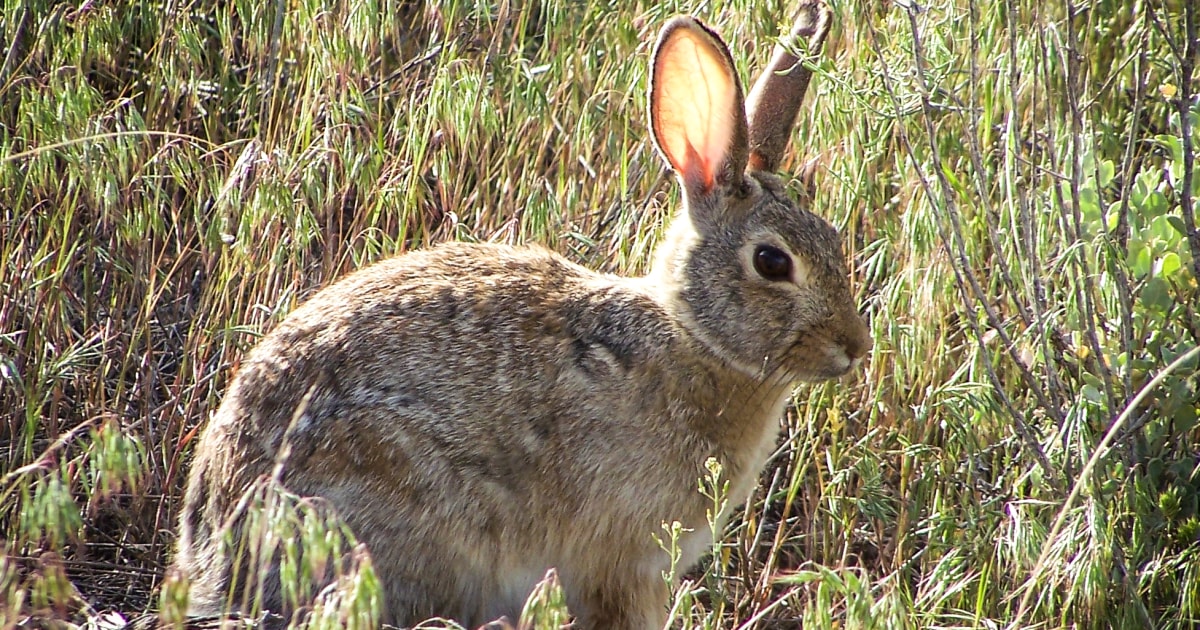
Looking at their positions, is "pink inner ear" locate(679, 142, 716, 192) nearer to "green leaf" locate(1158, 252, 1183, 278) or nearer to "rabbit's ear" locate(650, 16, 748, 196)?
"rabbit's ear" locate(650, 16, 748, 196)

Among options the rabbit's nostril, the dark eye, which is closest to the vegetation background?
the rabbit's nostril

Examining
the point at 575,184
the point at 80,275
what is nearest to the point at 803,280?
the point at 575,184

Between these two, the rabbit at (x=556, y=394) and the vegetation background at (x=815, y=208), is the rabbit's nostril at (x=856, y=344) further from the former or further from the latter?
the vegetation background at (x=815, y=208)

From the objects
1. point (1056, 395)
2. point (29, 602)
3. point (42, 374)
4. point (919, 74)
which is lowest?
point (29, 602)

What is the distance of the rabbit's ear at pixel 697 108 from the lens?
3.67m

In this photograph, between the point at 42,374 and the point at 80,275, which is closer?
the point at 42,374

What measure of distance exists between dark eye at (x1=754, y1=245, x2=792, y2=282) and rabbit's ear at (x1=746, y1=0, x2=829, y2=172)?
40 cm

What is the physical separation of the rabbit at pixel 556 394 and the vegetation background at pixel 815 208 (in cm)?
28

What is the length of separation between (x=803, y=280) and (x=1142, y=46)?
A: 1.00 m

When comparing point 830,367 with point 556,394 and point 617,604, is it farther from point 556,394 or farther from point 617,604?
point 617,604

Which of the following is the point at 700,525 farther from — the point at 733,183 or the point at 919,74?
the point at 919,74

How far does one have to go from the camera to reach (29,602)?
3.49 metres

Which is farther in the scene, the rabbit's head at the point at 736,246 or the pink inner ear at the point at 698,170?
the pink inner ear at the point at 698,170

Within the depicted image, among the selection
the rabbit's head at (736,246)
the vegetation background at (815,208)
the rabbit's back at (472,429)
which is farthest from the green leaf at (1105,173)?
the rabbit's back at (472,429)
